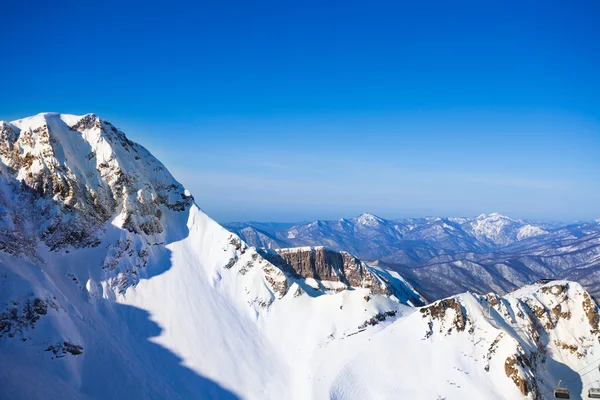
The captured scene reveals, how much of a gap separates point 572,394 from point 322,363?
49300mm

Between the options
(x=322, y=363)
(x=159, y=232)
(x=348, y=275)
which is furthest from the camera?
(x=348, y=275)

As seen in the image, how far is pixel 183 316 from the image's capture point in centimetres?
8031

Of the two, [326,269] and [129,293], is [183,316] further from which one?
[326,269]

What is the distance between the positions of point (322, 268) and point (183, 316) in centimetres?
4752

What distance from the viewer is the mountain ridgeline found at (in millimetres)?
62125

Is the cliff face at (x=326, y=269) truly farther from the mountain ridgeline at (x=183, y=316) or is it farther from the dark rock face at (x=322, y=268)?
the mountain ridgeline at (x=183, y=316)

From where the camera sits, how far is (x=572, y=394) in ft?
231

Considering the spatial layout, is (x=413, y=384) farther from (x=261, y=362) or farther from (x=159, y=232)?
(x=159, y=232)

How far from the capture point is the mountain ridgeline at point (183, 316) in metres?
62.1

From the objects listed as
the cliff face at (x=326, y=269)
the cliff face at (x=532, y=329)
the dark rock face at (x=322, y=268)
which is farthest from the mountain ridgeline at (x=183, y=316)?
the dark rock face at (x=322, y=268)

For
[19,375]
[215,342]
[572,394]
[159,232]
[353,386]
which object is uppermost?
[159,232]

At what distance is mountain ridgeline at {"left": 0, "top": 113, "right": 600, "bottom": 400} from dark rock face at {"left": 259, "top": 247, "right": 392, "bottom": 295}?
970cm

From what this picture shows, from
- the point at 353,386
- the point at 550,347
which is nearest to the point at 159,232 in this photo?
the point at 353,386

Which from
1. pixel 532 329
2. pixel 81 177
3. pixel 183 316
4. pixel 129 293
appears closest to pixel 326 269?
pixel 183 316
